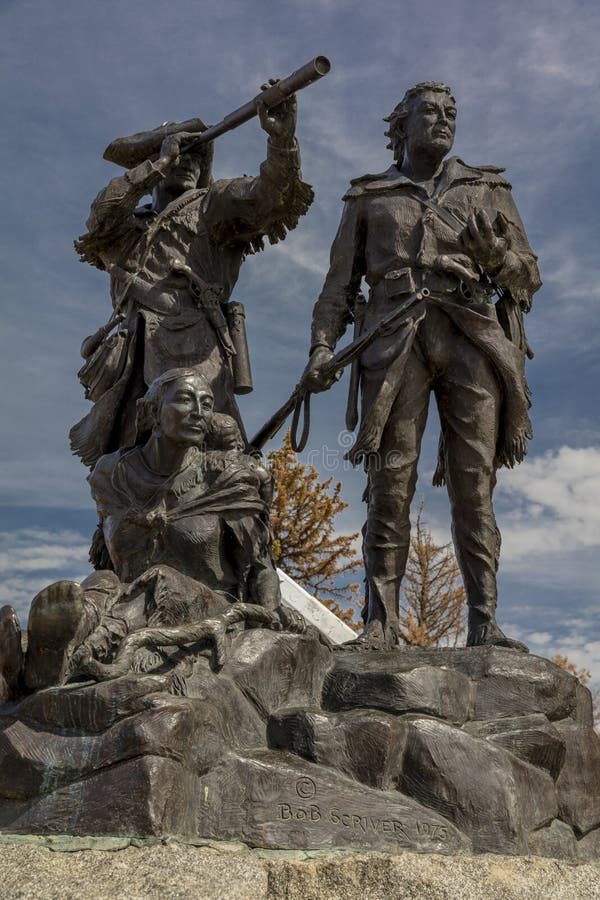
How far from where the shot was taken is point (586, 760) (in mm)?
5133

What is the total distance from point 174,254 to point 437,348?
5.68 ft

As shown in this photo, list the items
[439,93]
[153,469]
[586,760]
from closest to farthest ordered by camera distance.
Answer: [586,760], [153,469], [439,93]

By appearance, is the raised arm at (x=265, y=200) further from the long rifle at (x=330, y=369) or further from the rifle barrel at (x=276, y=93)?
the long rifle at (x=330, y=369)

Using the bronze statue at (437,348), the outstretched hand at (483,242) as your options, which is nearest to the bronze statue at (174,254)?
the bronze statue at (437,348)

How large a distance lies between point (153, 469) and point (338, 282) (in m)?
1.70

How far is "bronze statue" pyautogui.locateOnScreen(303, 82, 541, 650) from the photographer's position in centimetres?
600

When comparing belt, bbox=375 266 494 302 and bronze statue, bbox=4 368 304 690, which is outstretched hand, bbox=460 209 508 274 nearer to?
belt, bbox=375 266 494 302

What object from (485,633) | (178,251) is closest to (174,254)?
(178,251)

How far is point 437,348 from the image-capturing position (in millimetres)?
6113

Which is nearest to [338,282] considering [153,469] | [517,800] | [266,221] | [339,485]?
[266,221]

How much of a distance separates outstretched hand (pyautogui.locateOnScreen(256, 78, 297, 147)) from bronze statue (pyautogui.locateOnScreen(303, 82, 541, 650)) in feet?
1.70

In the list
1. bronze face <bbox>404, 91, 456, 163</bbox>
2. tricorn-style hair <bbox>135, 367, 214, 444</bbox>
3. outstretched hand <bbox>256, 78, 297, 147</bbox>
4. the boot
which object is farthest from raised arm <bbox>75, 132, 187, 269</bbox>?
the boot

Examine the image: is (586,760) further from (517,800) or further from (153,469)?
(153,469)

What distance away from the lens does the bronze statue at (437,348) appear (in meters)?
6.00
